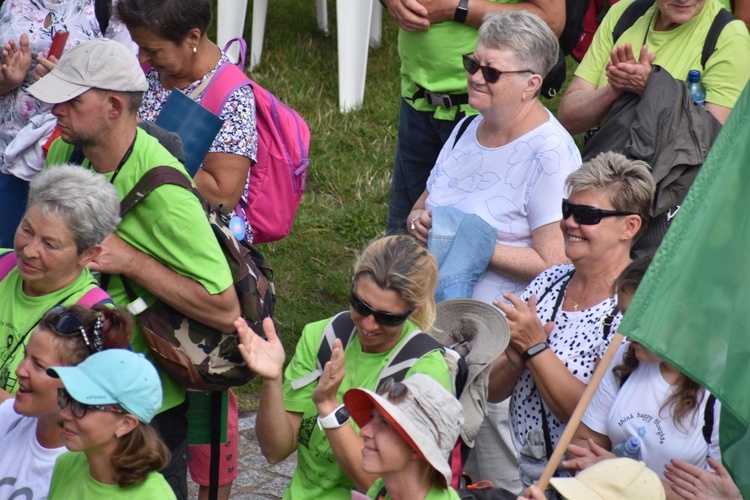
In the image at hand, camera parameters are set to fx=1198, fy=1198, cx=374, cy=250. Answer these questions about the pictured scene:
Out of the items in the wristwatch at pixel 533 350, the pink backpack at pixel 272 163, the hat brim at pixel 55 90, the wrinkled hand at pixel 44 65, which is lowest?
the pink backpack at pixel 272 163

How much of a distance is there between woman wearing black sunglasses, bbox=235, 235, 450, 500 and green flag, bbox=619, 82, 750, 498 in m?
0.93

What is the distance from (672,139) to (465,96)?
1.11 meters

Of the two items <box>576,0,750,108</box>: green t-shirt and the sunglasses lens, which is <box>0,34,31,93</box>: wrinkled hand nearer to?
the sunglasses lens

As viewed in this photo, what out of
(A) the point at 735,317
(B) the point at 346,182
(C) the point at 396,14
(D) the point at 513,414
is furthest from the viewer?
(B) the point at 346,182

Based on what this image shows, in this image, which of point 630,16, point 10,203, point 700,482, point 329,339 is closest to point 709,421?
point 700,482

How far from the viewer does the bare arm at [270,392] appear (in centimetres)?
370

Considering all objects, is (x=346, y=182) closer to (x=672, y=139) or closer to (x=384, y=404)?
(x=672, y=139)

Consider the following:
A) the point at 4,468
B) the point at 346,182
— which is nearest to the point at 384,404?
the point at 4,468

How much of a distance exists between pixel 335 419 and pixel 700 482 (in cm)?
112

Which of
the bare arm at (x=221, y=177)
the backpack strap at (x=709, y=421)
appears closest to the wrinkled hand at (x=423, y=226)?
the bare arm at (x=221, y=177)

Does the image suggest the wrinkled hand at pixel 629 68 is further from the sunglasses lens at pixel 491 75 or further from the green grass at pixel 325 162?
the green grass at pixel 325 162

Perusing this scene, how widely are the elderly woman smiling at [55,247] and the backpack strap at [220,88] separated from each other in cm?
101

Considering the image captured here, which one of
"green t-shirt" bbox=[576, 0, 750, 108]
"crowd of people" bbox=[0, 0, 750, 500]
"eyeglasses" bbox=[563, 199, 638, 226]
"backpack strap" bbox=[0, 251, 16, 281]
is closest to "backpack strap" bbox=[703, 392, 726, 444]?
"crowd of people" bbox=[0, 0, 750, 500]

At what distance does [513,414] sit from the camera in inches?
172
